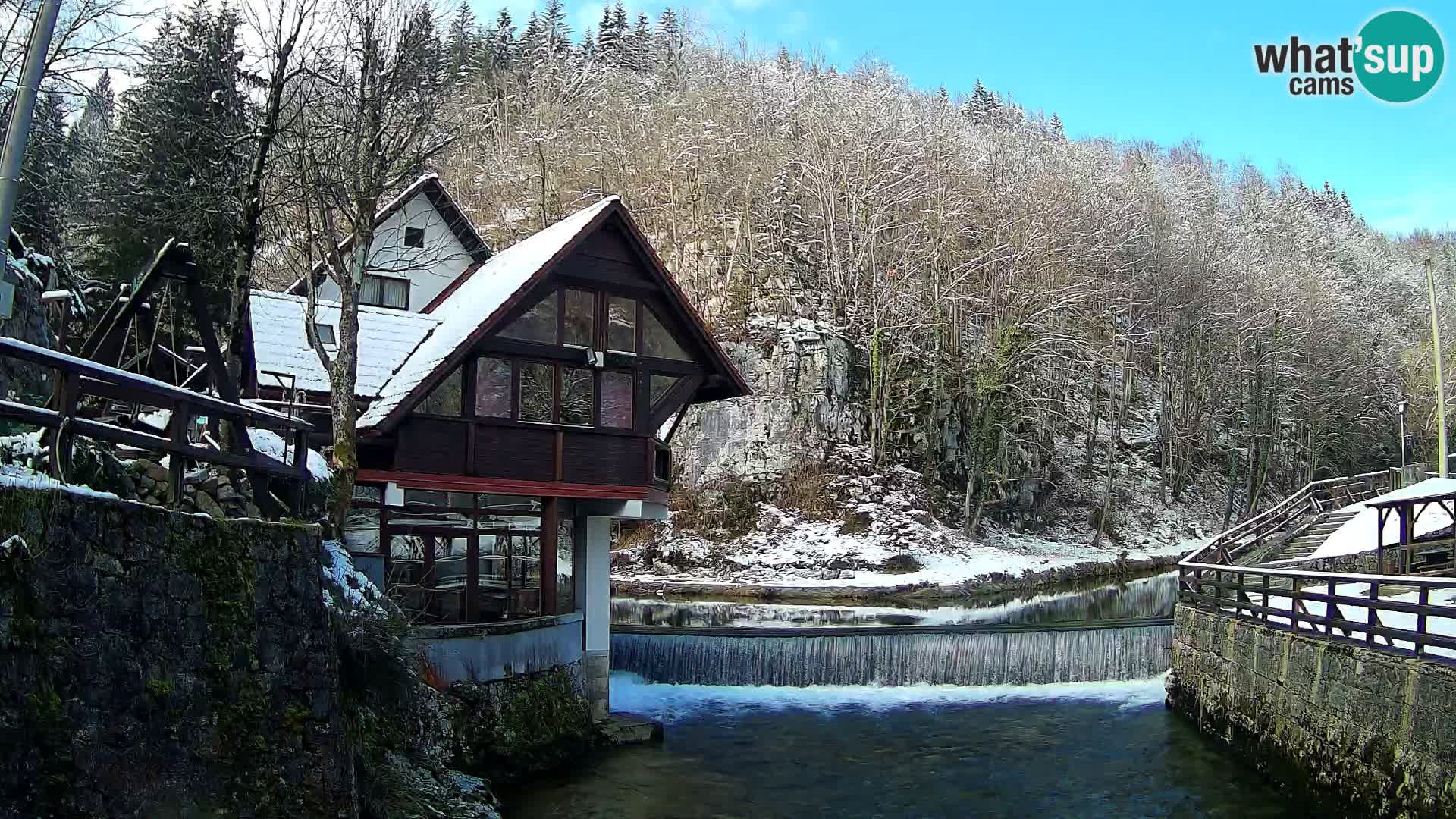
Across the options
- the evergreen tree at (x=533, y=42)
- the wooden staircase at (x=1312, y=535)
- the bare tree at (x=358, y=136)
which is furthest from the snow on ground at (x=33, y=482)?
the evergreen tree at (x=533, y=42)

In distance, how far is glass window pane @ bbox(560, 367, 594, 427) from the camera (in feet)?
63.5

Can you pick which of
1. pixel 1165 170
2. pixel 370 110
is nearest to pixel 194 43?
pixel 370 110

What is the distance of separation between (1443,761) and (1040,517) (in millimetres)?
42088

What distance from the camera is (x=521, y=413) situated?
18.9 meters

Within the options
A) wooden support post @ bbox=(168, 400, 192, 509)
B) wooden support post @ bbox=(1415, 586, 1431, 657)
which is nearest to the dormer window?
wooden support post @ bbox=(168, 400, 192, 509)

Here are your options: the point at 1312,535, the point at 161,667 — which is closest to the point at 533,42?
the point at 1312,535

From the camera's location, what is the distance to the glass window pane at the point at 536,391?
19.0 m

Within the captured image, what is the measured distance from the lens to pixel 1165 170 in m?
88.2

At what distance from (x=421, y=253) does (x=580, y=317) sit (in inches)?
441

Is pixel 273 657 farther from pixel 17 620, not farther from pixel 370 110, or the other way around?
pixel 370 110

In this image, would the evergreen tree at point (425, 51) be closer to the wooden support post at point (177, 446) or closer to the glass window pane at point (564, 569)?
the glass window pane at point (564, 569)

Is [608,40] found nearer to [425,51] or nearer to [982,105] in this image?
[982,105]

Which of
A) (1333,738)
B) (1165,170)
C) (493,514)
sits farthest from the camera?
(1165,170)

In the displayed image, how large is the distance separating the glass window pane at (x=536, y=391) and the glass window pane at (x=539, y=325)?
1.50 ft
